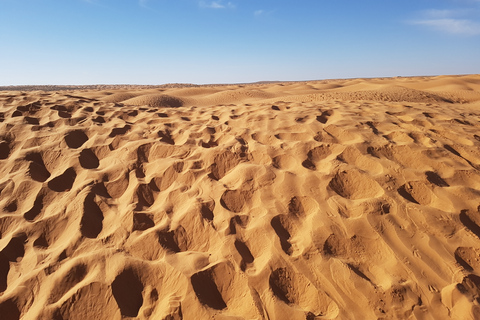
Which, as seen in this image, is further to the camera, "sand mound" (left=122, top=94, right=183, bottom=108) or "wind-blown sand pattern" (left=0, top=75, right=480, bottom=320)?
"sand mound" (left=122, top=94, right=183, bottom=108)

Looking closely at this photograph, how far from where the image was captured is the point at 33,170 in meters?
2.91

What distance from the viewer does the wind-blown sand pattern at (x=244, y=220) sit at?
5.59 ft

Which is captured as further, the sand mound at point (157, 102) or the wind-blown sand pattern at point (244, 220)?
the sand mound at point (157, 102)

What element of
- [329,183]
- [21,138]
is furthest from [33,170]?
[329,183]

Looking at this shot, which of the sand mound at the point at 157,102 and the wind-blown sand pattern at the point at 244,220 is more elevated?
the wind-blown sand pattern at the point at 244,220

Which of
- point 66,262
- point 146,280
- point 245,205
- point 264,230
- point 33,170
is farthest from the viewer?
point 33,170

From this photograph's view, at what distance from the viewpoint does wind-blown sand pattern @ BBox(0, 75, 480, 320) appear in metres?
1.70

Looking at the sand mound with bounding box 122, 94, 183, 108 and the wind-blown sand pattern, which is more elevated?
the wind-blown sand pattern

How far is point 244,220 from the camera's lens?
2230 millimetres

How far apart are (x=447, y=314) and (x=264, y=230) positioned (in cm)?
113

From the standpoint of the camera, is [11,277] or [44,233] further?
[44,233]

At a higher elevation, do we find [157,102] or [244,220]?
[244,220]

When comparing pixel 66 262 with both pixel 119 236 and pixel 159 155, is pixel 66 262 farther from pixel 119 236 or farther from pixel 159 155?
pixel 159 155

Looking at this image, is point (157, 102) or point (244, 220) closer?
point (244, 220)
